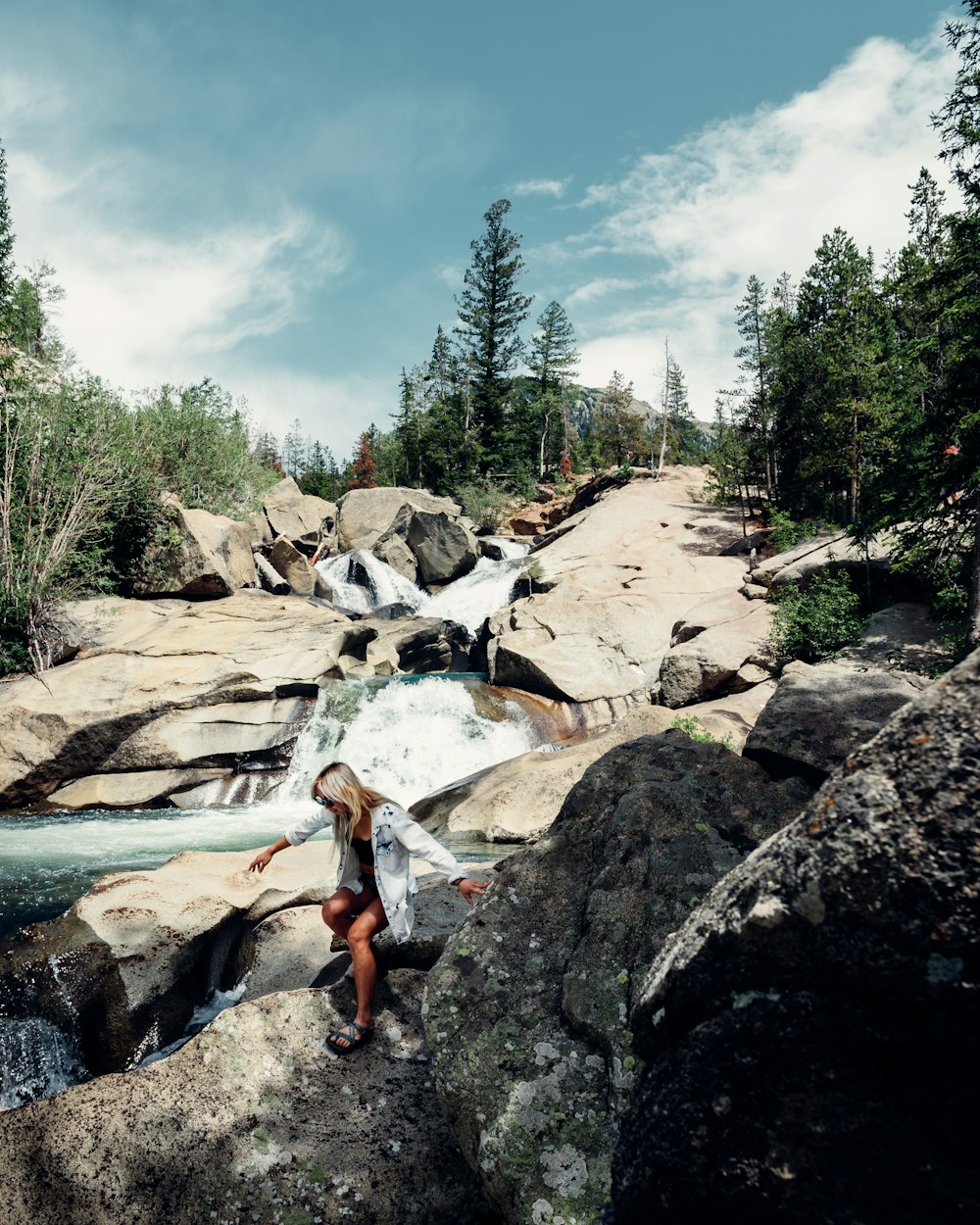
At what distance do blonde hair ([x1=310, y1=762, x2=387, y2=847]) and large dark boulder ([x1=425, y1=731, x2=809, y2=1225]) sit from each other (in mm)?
921

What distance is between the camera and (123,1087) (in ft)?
12.0

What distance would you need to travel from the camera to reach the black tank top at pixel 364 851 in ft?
14.6

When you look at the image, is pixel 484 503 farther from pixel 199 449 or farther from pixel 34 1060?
pixel 34 1060

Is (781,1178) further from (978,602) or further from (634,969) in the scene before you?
(978,602)

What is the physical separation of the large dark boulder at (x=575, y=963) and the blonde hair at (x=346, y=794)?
92 cm

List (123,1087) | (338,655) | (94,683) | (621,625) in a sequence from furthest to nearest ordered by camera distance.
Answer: (621,625) → (338,655) → (94,683) → (123,1087)

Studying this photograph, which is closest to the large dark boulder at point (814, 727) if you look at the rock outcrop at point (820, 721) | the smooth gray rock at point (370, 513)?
the rock outcrop at point (820, 721)

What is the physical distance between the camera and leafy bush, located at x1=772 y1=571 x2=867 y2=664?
1591cm

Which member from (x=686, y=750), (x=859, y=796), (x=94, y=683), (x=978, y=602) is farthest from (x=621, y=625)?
(x=859, y=796)

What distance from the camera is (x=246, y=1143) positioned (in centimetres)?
337

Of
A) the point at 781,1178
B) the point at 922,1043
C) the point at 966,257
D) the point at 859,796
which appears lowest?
the point at 781,1178

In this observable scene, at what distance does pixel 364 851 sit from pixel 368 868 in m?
0.12

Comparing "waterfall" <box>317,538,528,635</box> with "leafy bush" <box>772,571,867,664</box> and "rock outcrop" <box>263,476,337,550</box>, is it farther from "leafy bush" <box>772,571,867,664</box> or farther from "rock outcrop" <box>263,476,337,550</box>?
"leafy bush" <box>772,571,867,664</box>

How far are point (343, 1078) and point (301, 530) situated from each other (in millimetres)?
32770
